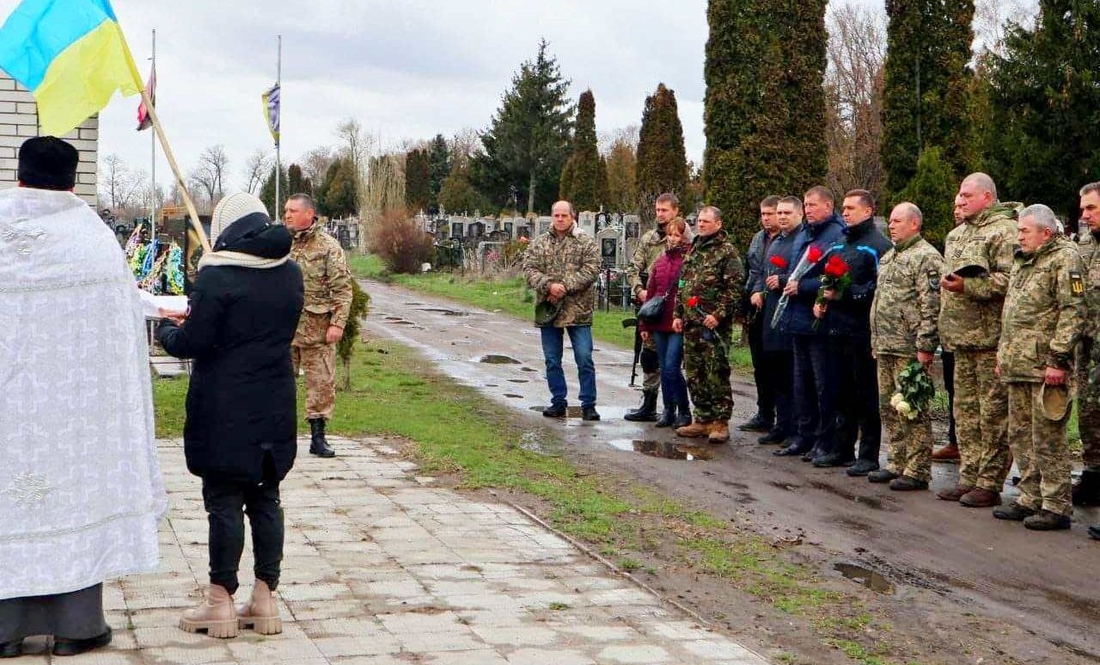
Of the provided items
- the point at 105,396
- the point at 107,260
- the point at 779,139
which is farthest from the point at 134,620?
the point at 779,139

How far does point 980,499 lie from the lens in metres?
8.52

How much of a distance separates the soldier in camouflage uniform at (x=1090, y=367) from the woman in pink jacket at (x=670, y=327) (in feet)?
12.3

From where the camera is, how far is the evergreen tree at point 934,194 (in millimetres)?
Result: 20609

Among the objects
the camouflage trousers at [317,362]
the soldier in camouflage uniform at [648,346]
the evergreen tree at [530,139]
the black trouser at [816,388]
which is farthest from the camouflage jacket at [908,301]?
the evergreen tree at [530,139]

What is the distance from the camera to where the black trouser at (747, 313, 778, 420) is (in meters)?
11.5

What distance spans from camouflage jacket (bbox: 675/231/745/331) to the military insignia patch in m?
3.52

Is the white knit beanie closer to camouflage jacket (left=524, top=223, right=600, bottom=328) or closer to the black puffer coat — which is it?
the black puffer coat

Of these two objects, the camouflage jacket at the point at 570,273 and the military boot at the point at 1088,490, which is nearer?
the military boot at the point at 1088,490

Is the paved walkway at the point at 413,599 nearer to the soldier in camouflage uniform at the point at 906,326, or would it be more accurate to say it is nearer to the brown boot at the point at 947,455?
the soldier in camouflage uniform at the point at 906,326

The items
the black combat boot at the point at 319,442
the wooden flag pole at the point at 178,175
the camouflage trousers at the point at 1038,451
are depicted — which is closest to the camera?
the wooden flag pole at the point at 178,175

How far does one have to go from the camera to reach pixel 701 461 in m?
10.2

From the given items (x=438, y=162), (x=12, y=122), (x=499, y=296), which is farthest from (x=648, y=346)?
(x=438, y=162)

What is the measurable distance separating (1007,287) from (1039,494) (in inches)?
54.0

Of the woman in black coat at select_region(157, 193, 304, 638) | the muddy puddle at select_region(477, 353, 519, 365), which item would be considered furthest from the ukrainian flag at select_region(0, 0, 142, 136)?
the muddy puddle at select_region(477, 353, 519, 365)
